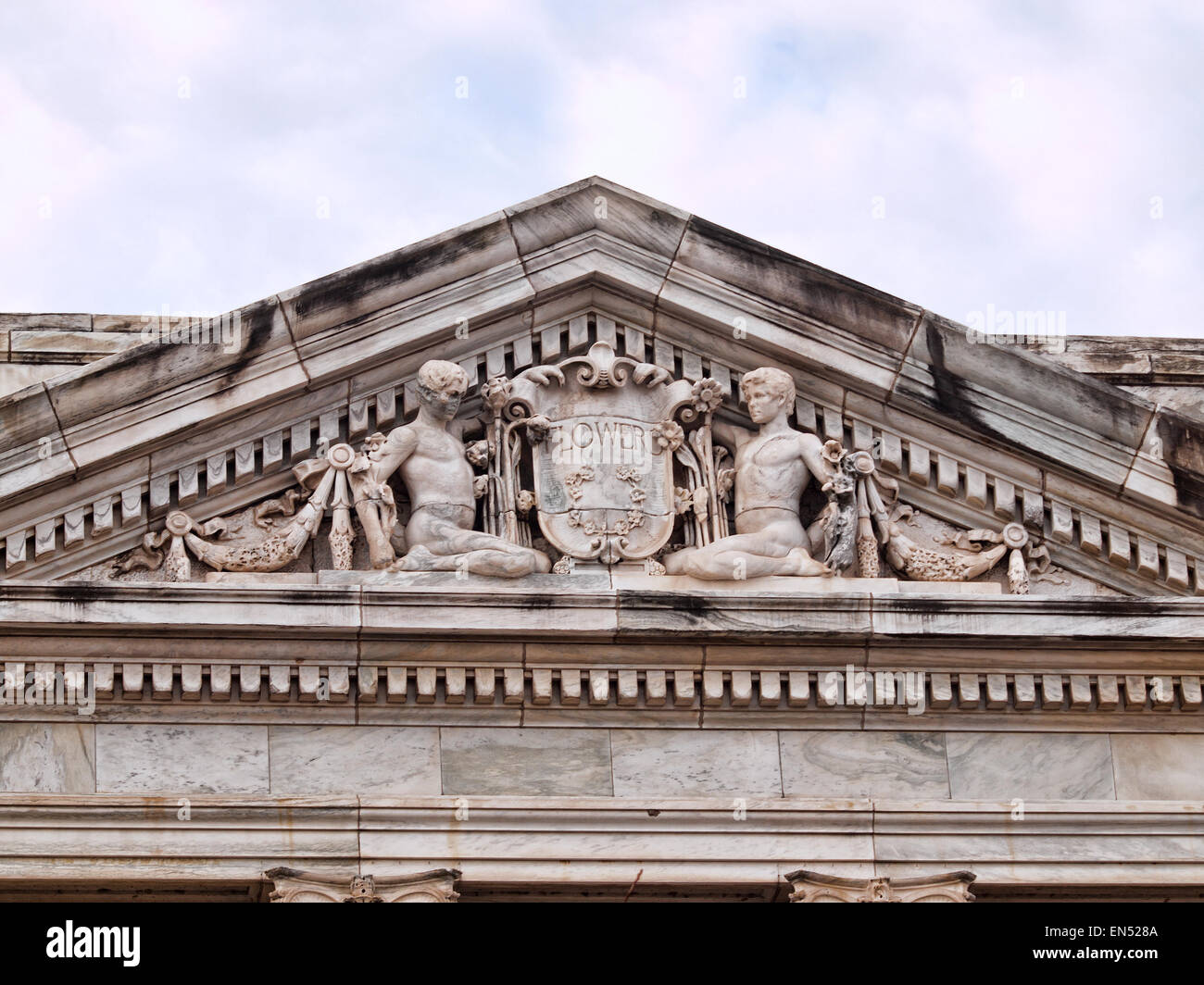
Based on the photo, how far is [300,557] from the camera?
1495cm

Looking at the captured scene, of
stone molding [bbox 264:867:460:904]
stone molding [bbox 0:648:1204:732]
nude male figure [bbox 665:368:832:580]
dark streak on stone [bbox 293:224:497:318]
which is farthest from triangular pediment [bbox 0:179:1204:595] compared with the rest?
stone molding [bbox 264:867:460:904]

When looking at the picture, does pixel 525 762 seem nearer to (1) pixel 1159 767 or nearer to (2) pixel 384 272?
(2) pixel 384 272

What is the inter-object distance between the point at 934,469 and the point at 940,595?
1033mm

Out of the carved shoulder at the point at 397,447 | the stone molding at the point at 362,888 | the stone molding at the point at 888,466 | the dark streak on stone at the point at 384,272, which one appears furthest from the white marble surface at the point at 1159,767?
the dark streak on stone at the point at 384,272

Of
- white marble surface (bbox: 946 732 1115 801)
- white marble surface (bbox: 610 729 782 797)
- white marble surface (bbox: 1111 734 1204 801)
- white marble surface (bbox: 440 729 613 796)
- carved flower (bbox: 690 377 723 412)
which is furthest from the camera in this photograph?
carved flower (bbox: 690 377 723 412)

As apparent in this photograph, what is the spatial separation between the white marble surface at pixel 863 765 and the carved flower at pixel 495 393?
2704 millimetres

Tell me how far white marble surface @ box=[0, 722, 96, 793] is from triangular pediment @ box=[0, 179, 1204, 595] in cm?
181

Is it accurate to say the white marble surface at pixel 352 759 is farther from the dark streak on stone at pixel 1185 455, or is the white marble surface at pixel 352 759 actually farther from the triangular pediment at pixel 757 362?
the dark streak on stone at pixel 1185 455

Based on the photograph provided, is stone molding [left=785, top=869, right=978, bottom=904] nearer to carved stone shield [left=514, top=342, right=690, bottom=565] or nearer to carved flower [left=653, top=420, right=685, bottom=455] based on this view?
carved stone shield [left=514, top=342, right=690, bottom=565]

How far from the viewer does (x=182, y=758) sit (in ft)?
47.5

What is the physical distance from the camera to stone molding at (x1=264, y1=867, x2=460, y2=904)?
1406 centimetres
